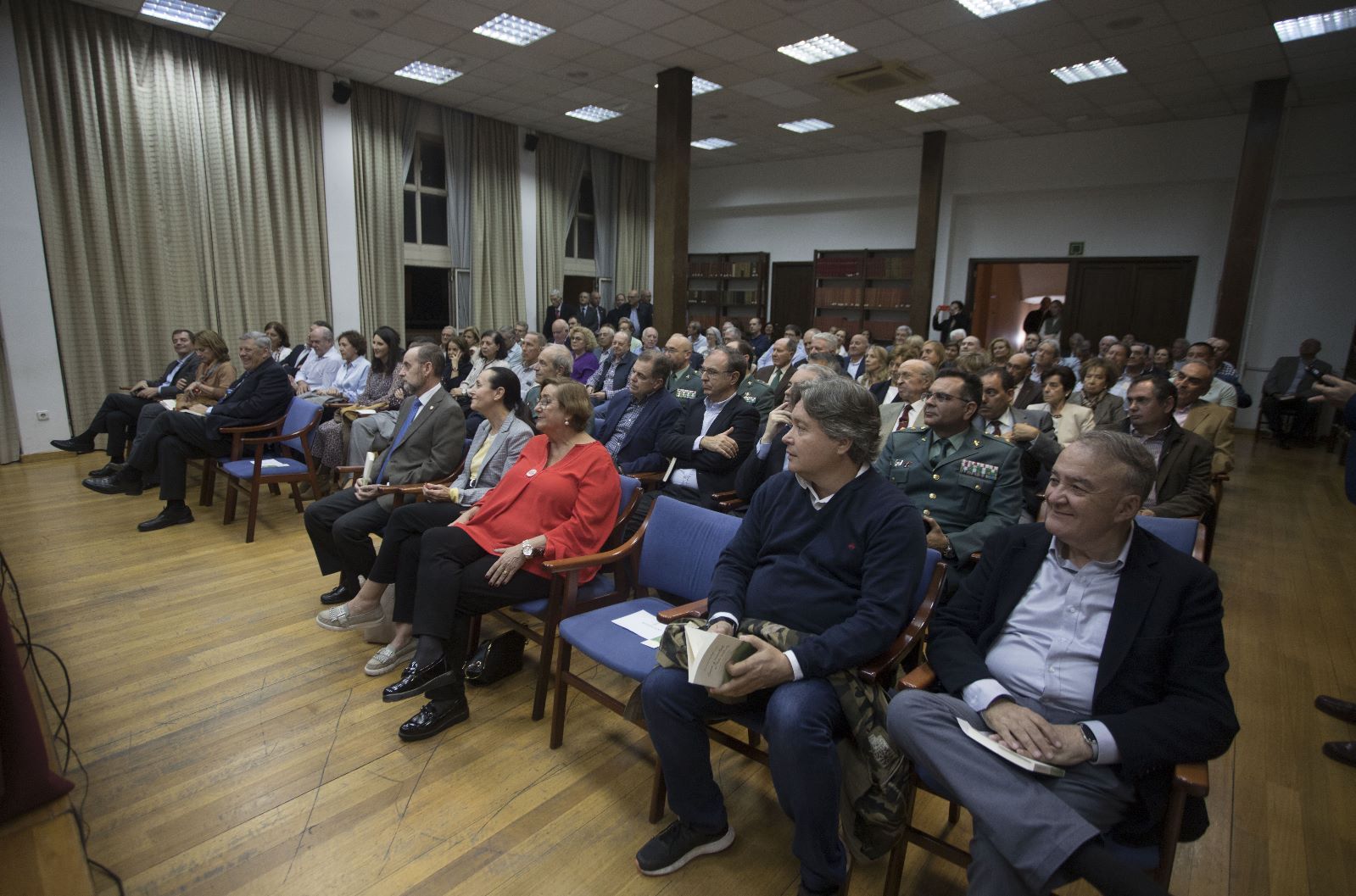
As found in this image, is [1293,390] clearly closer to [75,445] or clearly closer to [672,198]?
[672,198]

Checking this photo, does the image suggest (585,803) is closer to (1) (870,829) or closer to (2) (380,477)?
(1) (870,829)

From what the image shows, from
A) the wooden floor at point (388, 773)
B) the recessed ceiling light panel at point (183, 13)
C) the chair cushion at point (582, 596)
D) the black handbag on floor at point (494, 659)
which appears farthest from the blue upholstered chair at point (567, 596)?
the recessed ceiling light panel at point (183, 13)

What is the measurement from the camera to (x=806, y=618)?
5.74ft

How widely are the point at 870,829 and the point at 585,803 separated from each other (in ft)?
2.90

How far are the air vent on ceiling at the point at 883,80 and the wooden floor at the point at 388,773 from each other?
6.15 m

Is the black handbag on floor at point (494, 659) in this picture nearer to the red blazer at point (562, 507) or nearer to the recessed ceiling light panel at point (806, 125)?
the red blazer at point (562, 507)

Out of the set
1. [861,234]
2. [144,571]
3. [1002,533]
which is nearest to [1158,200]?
[861,234]

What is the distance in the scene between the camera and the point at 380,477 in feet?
10.4

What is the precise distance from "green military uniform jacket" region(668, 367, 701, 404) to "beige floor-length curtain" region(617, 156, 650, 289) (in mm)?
8108

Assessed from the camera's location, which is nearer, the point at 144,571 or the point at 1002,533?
the point at 1002,533

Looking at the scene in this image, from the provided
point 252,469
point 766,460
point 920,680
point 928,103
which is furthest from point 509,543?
point 928,103

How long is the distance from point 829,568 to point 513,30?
686 cm

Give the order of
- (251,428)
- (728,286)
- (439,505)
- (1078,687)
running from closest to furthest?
(1078,687) < (439,505) < (251,428) < (728,286)

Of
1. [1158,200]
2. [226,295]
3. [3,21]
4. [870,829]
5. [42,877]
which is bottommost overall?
[870,829]
